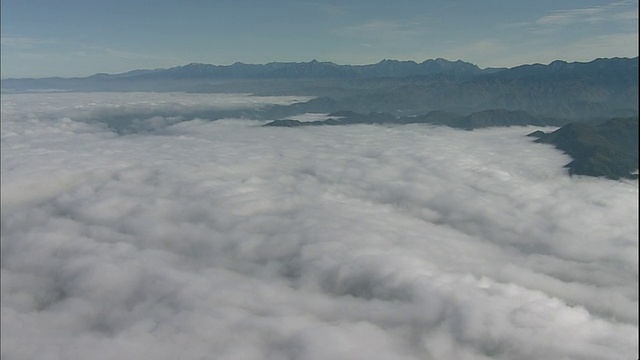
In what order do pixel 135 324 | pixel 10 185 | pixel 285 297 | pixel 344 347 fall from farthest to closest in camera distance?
Result: pixel 10 185
pixel 285 297
pixel 135 324
pixel 344 347

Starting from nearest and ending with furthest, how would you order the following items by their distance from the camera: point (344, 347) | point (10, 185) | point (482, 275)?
1. point (344, 347)
2. point (482, 275)
3. point (10, 185)

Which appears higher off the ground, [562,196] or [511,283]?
[562,196]

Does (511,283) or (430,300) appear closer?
(430,300)

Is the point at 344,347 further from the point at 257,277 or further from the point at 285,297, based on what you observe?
the point at 257,277

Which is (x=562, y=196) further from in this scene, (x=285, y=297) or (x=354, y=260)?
(x=285, y=297)

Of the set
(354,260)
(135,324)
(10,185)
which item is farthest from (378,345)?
(10,185)

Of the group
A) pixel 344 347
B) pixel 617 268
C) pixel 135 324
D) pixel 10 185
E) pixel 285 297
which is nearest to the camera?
pixel 344 347

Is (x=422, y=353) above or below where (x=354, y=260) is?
below

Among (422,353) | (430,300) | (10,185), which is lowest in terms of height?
(422,353)

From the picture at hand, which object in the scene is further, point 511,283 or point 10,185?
point 10,185

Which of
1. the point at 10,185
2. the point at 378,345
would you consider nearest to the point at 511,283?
the point at 378,345
